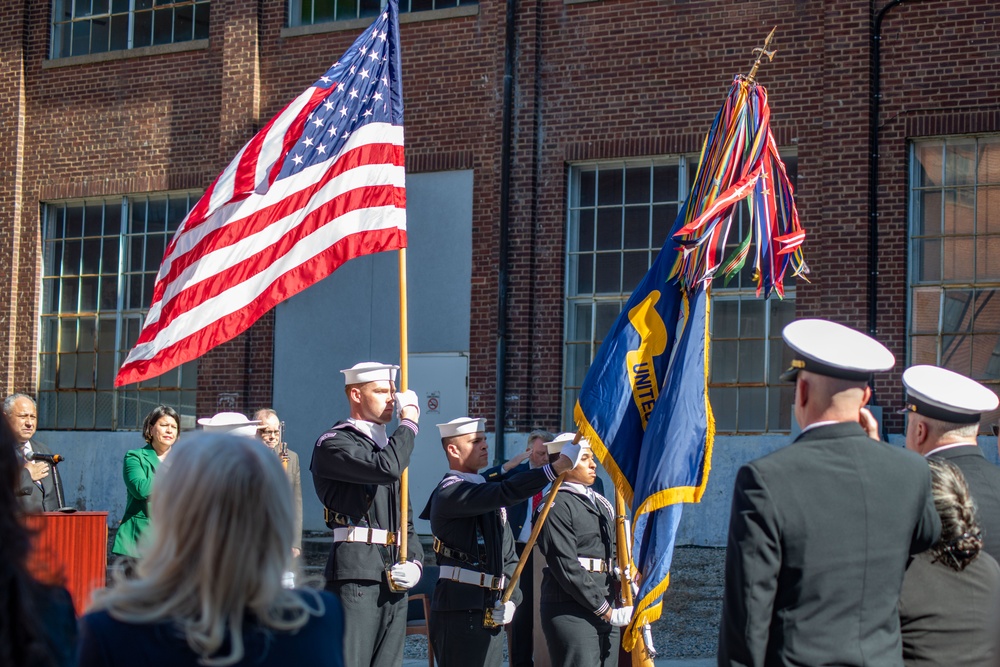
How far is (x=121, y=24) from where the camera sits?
717 inches

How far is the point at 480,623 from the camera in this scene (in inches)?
280

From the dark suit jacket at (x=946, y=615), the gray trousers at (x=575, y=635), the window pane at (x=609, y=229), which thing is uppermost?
the window pane at (x=609, y=229)

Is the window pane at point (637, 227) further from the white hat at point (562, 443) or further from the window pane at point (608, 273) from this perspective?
the white hat at point (562, 443)

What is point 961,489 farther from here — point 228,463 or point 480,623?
point 480,623

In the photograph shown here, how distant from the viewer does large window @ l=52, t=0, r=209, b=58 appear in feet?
58.6

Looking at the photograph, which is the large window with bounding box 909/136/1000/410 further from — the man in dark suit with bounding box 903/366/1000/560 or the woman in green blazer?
the man in dark suit with bounding box 903/366/1000/560

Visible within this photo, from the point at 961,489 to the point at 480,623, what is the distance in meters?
3.41

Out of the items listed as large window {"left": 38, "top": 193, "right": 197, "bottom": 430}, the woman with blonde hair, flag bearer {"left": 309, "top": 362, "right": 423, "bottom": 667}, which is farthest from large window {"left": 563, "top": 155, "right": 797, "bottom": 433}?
the woman with blonde hair

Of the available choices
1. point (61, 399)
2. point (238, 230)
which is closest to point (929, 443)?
point (238, 230)

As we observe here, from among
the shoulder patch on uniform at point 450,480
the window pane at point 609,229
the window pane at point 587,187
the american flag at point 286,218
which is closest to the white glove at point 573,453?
the shoulder patch on uniform at point 450,480

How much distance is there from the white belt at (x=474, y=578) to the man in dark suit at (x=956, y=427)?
9.28 ft

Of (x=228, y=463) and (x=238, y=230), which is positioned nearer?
(x=228, y=463)

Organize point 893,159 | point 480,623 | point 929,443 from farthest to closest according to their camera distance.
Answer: point 893,159, point 480,623, point 929,443

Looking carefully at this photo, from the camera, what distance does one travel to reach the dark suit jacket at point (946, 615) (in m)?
4.24
